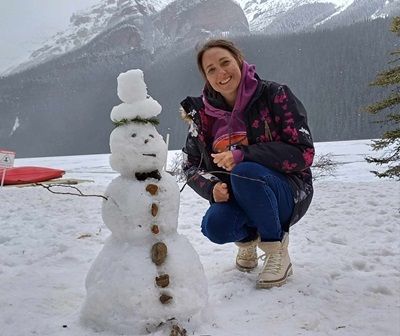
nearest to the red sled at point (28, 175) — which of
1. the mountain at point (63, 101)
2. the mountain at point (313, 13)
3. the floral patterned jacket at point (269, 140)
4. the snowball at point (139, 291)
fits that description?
the floral patterned jacket at point (269, 140)

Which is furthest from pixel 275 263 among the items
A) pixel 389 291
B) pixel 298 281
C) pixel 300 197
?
pixel 389 291

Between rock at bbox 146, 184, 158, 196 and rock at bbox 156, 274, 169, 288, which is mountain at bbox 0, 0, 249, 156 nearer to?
rock at bbox 146, 184, 158, 196

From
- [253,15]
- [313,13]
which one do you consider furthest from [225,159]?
[253,15]

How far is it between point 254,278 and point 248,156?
59cm

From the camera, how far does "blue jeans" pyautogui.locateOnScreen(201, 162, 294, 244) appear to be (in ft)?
5.88

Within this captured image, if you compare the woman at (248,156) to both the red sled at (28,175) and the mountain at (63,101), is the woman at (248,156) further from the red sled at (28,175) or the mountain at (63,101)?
the mountain at (63,101)

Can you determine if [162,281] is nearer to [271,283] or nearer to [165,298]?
[165,298]

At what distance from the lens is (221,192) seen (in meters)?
1.88

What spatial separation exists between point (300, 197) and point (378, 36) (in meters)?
63.3

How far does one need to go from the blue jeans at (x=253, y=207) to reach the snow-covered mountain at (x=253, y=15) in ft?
299

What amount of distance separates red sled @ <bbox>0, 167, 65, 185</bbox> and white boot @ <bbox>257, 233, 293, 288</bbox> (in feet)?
25.5

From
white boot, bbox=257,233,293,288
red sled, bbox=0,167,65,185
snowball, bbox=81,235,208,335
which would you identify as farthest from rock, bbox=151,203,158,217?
red sled, bbox=0,167,65,185

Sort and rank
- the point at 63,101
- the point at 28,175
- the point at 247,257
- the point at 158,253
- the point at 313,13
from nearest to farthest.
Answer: the point at 158,253 < the point at 247,257 < the point at 28,175 < the point at 63,101 < the point at 313,13

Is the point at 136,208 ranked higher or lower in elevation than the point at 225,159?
lower
